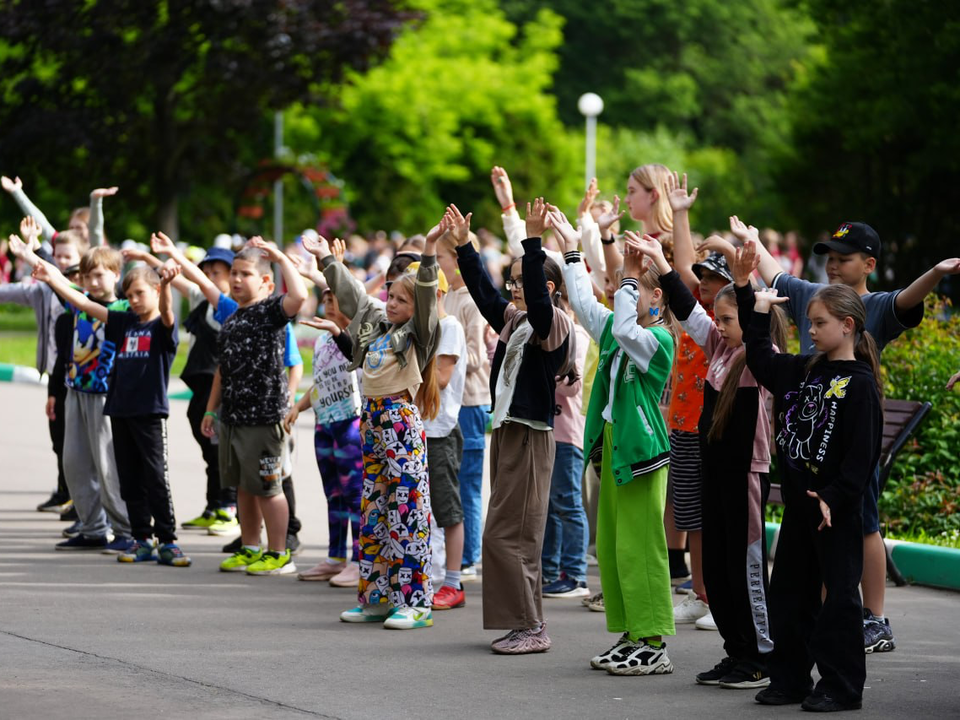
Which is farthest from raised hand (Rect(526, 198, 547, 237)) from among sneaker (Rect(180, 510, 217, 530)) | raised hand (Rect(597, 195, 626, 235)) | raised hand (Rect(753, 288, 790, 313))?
sneaker (Rect(180, 510, 217, 530))

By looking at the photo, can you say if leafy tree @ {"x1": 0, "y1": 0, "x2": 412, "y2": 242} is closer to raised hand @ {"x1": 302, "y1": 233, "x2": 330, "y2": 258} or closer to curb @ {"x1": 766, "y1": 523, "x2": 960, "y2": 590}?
raised hand @ {"x1": 302, "y1": 233, "x2": 330, "y2": 258}

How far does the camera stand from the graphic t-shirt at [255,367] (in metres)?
8.53

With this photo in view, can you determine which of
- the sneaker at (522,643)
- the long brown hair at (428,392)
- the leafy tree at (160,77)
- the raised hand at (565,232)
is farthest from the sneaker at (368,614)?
the leafy tree at (160,77)

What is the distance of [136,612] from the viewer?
7562 millimetres

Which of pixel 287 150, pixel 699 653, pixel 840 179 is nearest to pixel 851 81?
pixel 840 179

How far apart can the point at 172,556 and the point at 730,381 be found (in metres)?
3.98

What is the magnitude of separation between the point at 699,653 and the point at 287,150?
3429 cm

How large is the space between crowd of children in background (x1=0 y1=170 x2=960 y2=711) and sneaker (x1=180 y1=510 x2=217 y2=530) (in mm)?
16

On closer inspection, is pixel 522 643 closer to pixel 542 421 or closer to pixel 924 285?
pixel 542 421

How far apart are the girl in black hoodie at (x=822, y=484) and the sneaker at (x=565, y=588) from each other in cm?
245

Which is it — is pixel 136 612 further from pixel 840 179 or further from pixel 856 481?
pixel 840 179

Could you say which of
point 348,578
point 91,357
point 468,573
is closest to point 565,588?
point 468,573

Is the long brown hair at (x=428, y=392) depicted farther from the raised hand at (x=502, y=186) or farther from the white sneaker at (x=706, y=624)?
the white sneaker at (x=706, y=624)

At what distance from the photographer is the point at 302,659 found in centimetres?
665
